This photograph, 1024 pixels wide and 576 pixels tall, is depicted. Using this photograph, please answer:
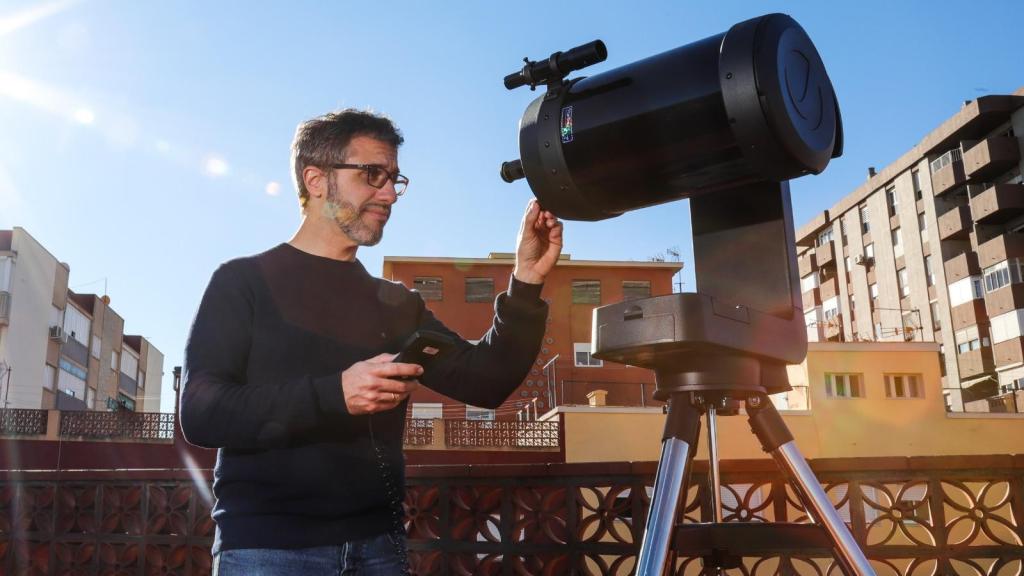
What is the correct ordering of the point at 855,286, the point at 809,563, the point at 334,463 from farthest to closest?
the point at 855,286, the point at 809,563, the point at 334,463

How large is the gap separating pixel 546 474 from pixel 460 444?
18.0m

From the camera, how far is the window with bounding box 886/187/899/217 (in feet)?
118

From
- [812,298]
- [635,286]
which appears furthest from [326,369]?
[812,298]

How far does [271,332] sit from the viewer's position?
1.67 metres

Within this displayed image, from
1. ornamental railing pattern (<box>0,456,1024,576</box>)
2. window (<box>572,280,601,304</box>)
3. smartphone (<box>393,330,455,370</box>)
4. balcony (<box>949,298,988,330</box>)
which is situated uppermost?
window (<box>572,280,601,304</box>)

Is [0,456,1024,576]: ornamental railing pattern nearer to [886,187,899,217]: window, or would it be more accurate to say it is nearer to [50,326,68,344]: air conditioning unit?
[50,326,68,344]: air conditioning unit

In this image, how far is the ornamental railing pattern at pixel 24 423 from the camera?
69.1ft

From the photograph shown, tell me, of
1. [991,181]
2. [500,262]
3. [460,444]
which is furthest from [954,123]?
[460,444]

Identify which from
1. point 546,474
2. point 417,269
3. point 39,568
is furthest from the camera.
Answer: point 417,269

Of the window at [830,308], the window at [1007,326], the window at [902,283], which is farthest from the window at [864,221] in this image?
the window at [1007,326]

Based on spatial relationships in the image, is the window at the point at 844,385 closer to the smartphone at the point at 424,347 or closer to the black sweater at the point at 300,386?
the black sweater at the point at 300,386

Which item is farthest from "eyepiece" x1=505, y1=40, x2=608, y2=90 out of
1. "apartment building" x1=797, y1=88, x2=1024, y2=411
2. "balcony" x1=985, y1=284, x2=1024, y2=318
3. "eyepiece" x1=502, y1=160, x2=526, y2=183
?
"balcony" x1=985, y1=284, x2=1024, y2=318

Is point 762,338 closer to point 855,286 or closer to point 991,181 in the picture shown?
point 991,181

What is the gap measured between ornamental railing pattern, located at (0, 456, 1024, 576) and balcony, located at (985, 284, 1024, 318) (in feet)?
99.9
